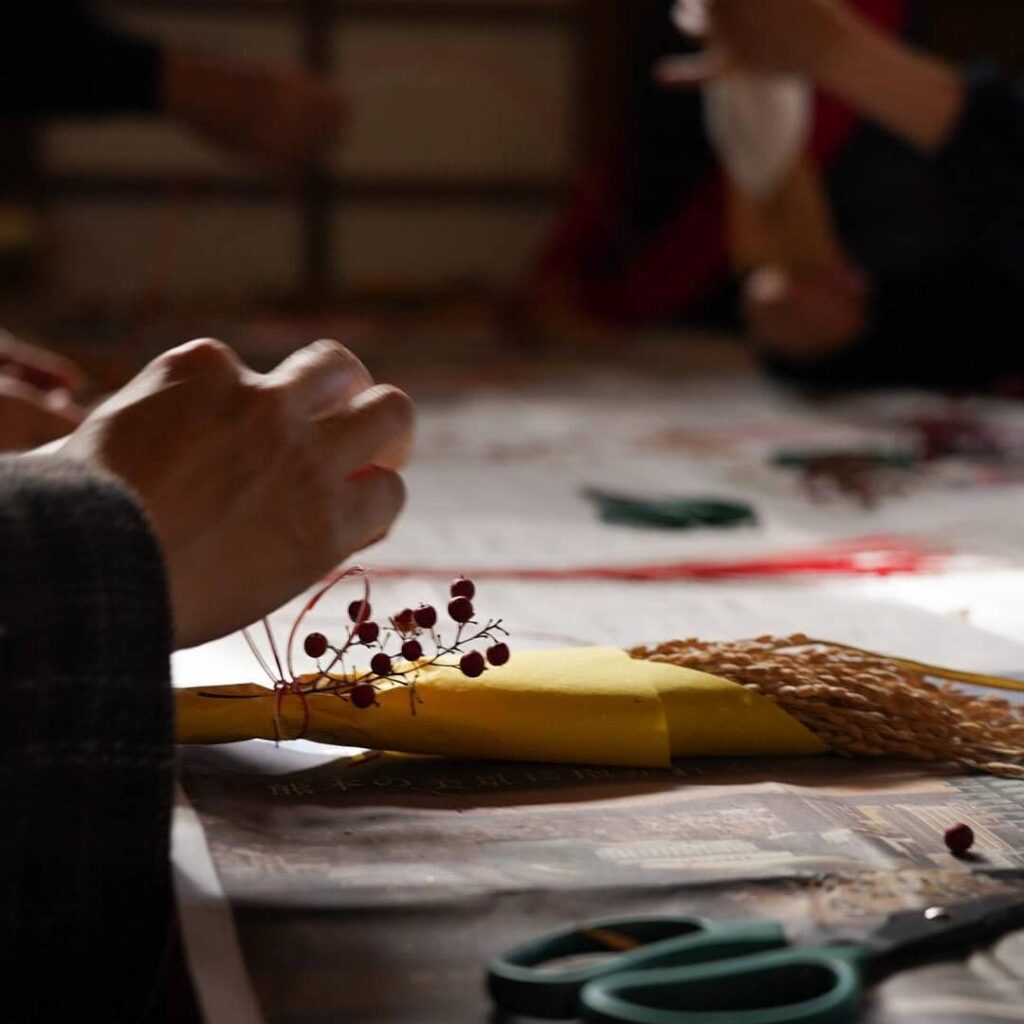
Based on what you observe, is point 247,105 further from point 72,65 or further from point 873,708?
Answer: point 873,708

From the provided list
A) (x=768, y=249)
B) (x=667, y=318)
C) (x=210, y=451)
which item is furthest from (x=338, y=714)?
(x=667, y=318)

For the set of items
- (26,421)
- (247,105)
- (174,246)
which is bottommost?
(174,246)

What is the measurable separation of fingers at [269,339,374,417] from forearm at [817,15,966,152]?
1.15 metres

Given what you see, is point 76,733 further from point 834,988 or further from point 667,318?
point 667,318

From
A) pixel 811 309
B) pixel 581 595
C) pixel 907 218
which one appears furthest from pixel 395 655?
pixel 907 218

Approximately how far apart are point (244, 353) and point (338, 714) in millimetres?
1721

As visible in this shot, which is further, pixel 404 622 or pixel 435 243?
pixel 435 243

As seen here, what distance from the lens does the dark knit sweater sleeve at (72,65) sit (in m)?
2.09

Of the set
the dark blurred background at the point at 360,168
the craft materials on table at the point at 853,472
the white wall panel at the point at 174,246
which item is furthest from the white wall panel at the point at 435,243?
the craft materials on table at the point at 853,472

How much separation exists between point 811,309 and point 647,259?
46.3 inches

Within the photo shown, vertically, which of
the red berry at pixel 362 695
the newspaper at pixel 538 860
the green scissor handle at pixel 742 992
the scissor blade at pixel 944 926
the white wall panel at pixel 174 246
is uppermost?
the red berry at pixel 362 695

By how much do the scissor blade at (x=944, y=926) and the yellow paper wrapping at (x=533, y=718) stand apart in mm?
144

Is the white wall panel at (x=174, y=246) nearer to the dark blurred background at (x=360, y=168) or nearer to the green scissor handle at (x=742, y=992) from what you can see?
the dark blurred background at (x=360, y=168)

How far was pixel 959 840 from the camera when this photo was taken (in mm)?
509
